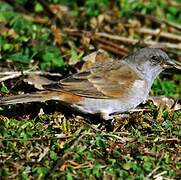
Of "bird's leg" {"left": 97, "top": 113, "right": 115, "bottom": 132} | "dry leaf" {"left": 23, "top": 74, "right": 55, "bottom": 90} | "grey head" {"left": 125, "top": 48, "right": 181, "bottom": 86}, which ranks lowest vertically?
"bird's leg" {"left": 97, "top": 113, "right": 115, "bottom": 132}

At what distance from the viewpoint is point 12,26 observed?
9148 millimetres

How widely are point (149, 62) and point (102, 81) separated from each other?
734mm

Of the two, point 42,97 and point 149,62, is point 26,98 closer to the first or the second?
point 42,97

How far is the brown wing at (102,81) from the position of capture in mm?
6711

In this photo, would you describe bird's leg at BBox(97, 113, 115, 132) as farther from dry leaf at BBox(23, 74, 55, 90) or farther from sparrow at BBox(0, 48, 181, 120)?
dry leaf at BBox(23, 74, 55, 90)

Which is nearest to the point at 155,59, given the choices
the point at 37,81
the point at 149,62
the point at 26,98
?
the point at 149,62

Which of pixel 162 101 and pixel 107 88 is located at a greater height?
pixel 107 88

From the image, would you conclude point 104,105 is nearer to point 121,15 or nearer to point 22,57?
point 22,57

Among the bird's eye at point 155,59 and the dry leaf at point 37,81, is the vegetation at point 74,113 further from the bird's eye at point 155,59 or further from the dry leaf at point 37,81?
the bird's eye at point 155,59

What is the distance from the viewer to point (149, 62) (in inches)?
287

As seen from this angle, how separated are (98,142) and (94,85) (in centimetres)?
99

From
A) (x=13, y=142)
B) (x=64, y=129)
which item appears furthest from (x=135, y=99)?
(x=13, y=142)

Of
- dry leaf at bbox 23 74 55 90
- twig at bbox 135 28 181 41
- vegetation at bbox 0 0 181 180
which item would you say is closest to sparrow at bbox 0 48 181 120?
vegetation at bbox 0 0 181 180

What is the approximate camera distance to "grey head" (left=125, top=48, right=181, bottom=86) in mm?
7270
